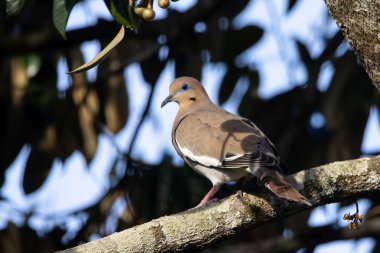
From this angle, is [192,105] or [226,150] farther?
[192,105]

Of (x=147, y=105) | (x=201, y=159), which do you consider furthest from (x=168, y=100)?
(x=201, y=159)

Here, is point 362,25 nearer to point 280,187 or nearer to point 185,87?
point 280,187

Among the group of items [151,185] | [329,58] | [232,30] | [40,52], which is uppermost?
[40,52]

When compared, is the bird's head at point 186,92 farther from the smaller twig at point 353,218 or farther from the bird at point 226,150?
the smaller twig at point 353,218

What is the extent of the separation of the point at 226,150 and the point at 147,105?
1.21 m

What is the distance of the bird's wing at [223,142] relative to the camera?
4184mm

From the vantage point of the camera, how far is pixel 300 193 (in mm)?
3617

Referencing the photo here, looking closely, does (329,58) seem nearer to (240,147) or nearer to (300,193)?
(240,147)

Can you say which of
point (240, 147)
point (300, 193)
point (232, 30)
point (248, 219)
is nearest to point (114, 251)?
point (248, 219)

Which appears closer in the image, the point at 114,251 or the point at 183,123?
the point at 114,251

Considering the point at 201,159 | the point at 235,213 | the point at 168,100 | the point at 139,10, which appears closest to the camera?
the point at 139,10

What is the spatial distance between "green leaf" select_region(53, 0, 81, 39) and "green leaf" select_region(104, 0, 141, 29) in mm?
220

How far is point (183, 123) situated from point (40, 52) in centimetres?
179

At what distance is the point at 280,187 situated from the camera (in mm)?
3553
